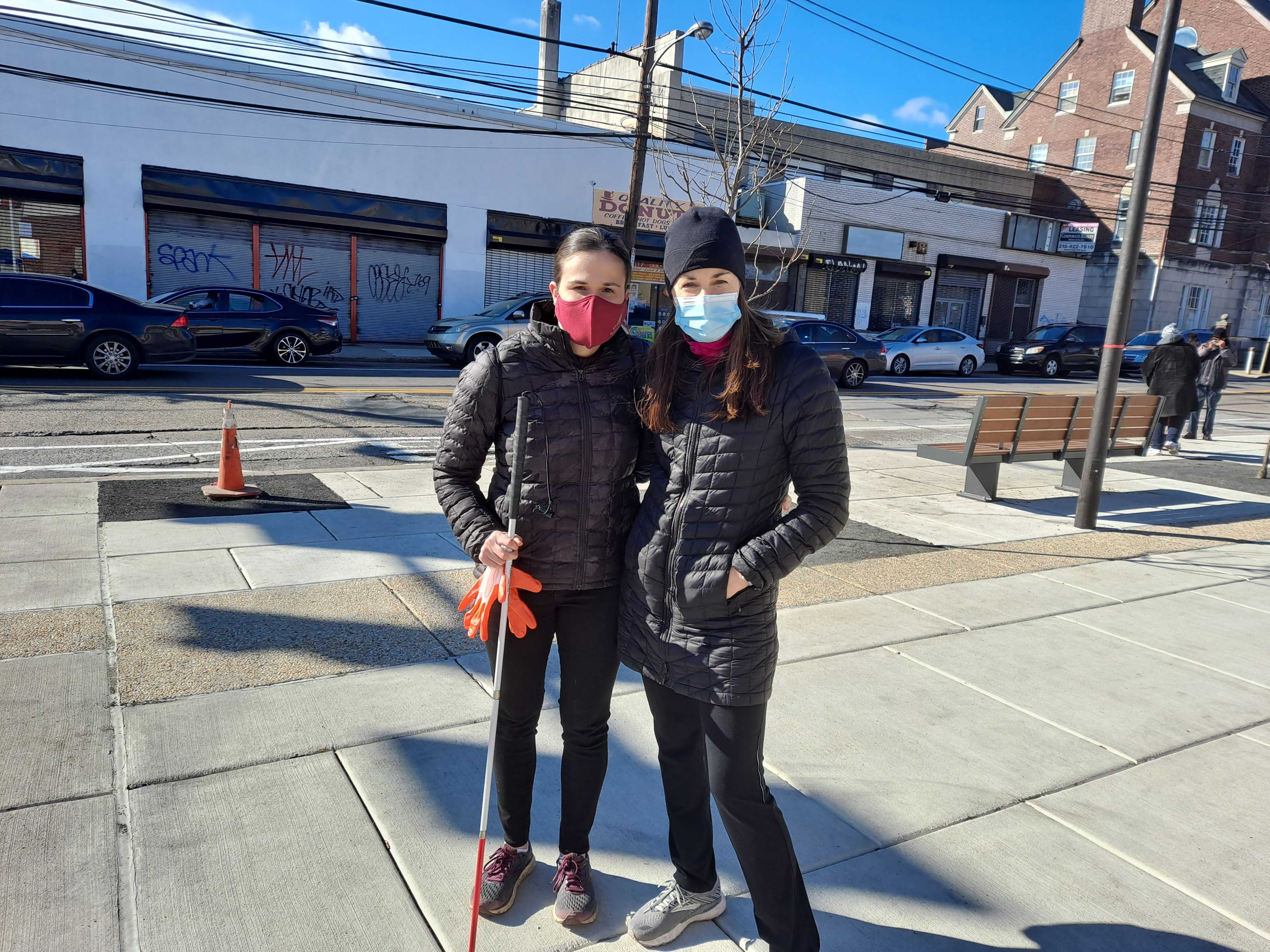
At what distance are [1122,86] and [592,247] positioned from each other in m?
44.4

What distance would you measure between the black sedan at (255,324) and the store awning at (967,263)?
23704 millimetres

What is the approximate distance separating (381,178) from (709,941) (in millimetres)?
22477

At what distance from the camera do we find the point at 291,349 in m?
16.4

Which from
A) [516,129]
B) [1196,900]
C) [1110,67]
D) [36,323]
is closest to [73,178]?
[36,323]

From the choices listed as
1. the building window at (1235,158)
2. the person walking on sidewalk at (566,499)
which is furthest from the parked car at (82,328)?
the building window at (1235,158)

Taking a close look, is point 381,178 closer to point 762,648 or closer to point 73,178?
point 73,178

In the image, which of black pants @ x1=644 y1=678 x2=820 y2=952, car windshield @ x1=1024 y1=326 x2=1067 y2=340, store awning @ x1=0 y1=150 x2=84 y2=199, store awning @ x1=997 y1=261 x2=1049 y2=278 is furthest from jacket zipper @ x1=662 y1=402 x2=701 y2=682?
store awning @ x1=997 y1=261 x2=1049 y2=278

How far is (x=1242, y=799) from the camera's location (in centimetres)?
332

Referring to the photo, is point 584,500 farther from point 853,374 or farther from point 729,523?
point 853,374

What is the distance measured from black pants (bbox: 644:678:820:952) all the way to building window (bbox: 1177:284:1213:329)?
142 feet

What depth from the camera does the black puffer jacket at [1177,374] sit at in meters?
11.6

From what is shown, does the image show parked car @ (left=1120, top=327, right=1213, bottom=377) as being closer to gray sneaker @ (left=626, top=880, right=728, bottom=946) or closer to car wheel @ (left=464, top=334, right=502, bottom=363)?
car wheel @ (left=464, top=334, right=502, bottom=363)

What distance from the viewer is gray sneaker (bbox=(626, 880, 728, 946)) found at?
2.44 metres

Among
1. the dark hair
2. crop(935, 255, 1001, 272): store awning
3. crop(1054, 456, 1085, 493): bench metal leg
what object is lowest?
crop(1054, 456, 1085, 493): bench metal leg
